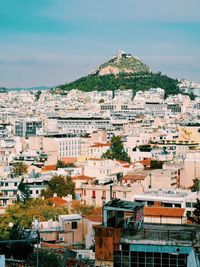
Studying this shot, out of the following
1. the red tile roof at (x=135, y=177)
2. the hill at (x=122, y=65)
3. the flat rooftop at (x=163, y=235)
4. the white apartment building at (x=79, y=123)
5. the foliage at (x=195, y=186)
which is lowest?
the foliage at (x=195, y=186)

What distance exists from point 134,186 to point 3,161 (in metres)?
13.7

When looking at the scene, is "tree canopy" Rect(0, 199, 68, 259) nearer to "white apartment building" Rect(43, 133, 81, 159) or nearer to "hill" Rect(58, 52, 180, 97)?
"white apartment building" Rect(43, 133, 81, 159)

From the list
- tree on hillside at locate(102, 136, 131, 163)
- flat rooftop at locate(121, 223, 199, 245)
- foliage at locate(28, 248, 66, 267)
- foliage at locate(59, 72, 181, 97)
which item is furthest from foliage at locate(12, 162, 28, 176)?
foliage at locate(59, 72, 181, 97)

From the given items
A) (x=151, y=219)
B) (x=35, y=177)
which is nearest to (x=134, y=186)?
(x=35, y=177)

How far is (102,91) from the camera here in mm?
106312

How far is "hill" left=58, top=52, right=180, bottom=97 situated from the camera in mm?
106188

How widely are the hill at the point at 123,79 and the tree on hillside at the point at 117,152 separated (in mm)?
60723

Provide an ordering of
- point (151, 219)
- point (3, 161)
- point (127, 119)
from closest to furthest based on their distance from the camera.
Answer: point (151, 219)
point (3, 161)
point (127, 119)

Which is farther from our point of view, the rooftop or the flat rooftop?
the rooftop

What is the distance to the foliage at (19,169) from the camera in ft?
97.8

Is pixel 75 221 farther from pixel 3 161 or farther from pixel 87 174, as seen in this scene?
pixel 3 161

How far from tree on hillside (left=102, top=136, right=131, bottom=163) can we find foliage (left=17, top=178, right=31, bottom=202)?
33.9ft

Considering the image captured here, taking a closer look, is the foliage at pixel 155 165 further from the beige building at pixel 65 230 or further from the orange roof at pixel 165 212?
the beige building at pixel 65 230

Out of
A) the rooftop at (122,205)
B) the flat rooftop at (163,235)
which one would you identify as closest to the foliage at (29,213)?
the rooftop at (122,205)
